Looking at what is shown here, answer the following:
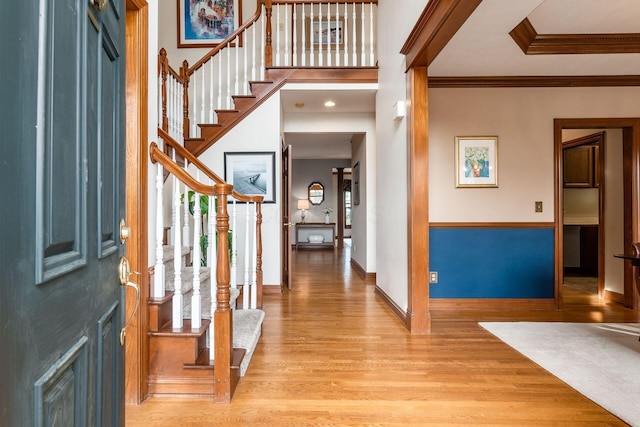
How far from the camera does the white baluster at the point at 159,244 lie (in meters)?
1.92

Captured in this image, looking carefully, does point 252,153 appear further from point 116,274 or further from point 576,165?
point 576,165

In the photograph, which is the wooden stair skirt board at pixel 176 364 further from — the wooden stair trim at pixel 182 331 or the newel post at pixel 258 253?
the newel post at pixel 258 253

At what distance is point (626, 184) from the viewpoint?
12.5ft

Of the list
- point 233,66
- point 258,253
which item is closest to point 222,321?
point 258,253

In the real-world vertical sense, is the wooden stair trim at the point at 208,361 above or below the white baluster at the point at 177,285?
below

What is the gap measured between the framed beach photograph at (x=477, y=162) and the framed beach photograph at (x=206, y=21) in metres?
4.22

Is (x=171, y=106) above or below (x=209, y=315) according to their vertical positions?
above

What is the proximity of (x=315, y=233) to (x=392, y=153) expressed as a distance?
21.6 feet

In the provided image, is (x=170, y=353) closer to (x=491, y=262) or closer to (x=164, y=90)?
(x=164, y=90)

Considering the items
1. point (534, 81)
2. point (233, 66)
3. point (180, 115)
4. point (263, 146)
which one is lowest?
point (263, 146)

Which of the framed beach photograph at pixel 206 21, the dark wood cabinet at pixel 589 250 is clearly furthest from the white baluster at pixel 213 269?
the dark wood cabinet at pixel 589 250

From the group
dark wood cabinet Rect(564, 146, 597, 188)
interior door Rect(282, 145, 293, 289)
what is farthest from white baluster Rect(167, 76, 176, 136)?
dark wood cabinet Rect(564, 146, 597, 188)

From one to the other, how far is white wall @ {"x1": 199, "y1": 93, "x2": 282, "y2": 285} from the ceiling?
468 mm

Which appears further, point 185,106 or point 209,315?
point 185,106
